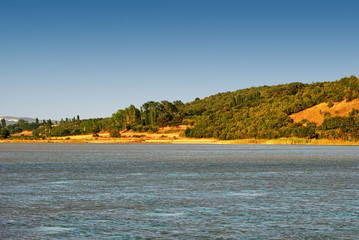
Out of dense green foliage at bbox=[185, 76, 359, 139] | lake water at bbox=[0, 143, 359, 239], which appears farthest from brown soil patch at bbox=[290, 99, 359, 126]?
lake water at bbox=[0, 143, 359, 239]

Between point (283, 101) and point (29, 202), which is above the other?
point (283, 101)

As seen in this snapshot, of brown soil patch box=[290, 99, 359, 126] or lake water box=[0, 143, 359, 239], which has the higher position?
brown soil patch box=[290, 99, 359, 126]

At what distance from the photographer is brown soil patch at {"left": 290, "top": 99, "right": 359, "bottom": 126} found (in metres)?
159

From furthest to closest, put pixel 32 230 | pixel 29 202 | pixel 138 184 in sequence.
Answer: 1. pixel 138 184
2. pixel 29 202
3. pixel 32 230

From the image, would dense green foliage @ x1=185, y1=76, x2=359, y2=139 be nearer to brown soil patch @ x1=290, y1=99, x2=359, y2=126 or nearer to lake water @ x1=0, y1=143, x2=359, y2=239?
brown soil patch @ x1=290, y1=99, x2=359, y2=126

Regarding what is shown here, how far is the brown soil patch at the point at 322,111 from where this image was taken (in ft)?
521

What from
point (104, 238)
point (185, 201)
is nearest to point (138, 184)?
point (185, 201)

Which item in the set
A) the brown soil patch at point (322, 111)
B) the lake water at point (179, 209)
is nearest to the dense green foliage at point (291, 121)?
the brown soil patch at point (322, 111)

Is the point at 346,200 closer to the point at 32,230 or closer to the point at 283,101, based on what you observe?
the point at 32,230

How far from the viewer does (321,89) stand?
18888 centimetres

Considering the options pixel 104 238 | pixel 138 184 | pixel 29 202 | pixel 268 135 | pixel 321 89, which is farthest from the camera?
pixel 321 89

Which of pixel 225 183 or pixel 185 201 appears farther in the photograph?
pixel 225 183

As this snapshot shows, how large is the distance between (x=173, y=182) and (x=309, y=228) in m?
16.2

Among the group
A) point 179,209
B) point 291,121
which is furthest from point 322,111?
point 179,209
